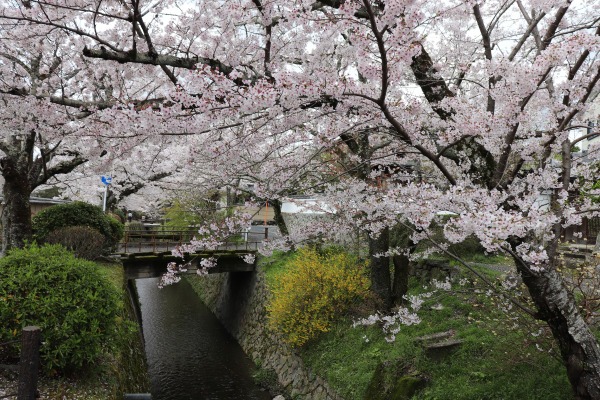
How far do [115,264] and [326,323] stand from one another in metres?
7.42

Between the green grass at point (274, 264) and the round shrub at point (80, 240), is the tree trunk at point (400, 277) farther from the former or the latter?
the round shrub at point (80, 240)

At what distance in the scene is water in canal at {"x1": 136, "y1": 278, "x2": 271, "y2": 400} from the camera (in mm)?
9539

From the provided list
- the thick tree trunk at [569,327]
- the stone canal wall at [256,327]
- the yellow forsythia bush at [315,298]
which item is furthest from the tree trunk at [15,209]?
the thick tree trunk at [569,327]

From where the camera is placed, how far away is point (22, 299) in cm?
443

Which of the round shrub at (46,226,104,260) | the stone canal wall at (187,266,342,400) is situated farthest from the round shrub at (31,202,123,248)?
the stone canal wall at (187,266,342,400)

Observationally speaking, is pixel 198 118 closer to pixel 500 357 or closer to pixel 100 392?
pixel 100 392

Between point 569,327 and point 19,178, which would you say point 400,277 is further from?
point 19,178

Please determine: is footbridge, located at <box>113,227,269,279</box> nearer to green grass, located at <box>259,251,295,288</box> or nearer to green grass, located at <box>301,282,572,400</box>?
green grass, located at <box>259,251,295,288</box>

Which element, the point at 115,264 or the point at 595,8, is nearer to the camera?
the point at 595,8

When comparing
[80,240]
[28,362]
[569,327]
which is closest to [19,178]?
[80,240]

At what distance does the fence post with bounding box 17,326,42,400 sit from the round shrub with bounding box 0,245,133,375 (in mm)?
1311

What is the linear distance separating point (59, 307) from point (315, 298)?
19.5ft

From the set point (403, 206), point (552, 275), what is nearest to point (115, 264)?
point (403, 206)

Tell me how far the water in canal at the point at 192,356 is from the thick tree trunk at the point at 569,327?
7544 mm
